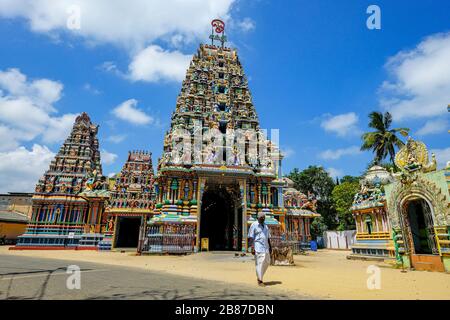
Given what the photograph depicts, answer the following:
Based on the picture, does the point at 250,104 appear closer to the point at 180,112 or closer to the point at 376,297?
the point at 180,112

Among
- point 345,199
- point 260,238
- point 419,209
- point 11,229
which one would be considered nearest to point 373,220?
point 419,209

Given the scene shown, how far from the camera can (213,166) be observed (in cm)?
2248

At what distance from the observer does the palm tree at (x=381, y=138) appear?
3156 centimetres

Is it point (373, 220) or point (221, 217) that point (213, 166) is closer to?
point (221, 217)

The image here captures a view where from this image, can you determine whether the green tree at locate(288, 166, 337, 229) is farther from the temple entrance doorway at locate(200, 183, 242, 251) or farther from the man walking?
the man walking

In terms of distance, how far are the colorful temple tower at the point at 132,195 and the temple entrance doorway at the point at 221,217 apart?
640cm

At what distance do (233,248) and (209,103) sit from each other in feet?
51.5

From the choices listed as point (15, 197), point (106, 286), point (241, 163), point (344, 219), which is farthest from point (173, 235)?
point (15, 197)

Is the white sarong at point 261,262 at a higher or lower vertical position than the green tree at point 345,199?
lower

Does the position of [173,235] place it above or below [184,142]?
below

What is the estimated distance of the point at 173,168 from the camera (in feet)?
73.5

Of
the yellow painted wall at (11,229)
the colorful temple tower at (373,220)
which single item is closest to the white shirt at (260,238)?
the colorful temple tower at (373,220)

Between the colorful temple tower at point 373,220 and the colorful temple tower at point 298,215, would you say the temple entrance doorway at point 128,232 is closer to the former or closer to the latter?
the colorful temple tower at point 298,215

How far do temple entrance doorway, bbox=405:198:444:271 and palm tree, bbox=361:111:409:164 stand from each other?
21858mm
